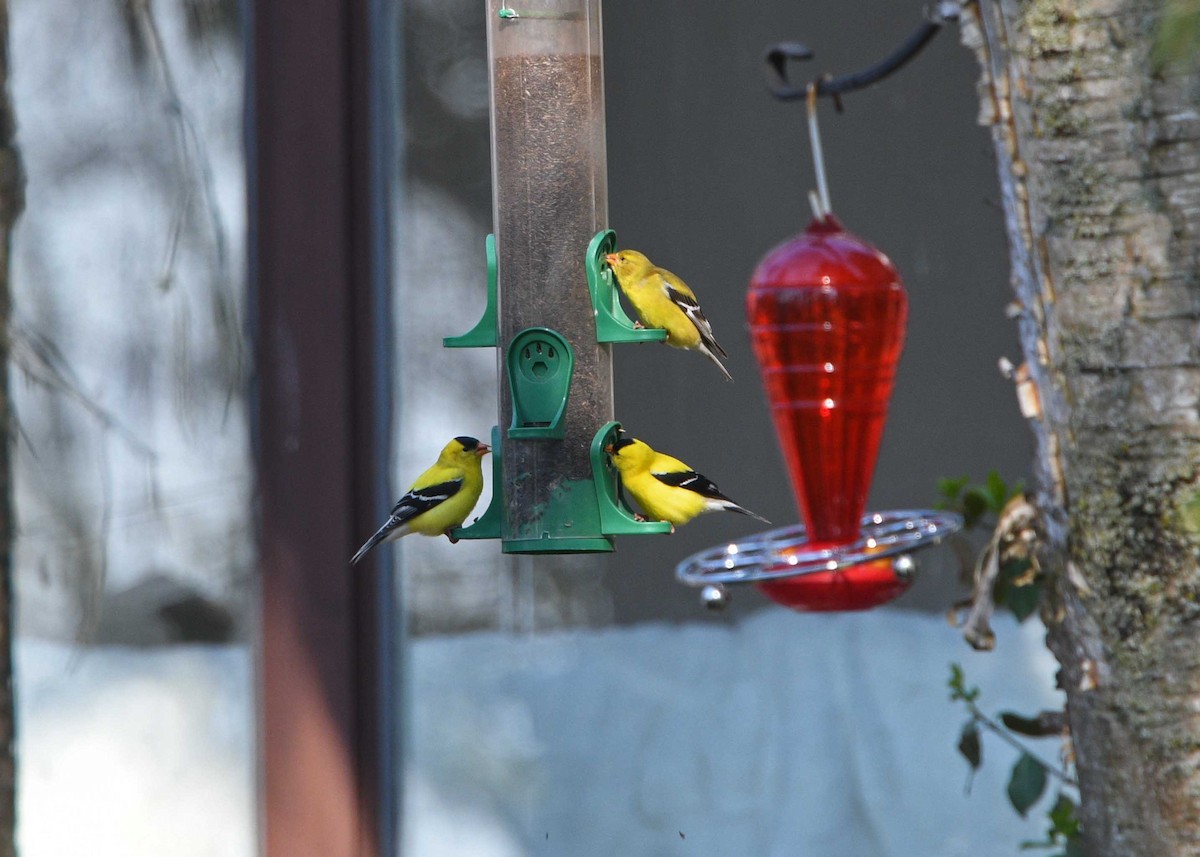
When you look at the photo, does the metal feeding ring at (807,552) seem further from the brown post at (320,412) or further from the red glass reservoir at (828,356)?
the brown post at (320,412)

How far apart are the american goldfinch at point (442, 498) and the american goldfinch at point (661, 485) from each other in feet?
1.10

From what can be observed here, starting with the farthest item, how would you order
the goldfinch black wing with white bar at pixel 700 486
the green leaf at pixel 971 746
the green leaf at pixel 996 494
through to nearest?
1. the green leaf at pixel 971 746
2. the green leaf at pixel 996 494
3. the goldfinch black wing with white bar at pixel 700 486

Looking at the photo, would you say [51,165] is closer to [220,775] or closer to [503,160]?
[220,775]

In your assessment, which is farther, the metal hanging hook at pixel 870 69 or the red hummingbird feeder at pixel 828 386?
the metal hanging hook at pixel 870 69

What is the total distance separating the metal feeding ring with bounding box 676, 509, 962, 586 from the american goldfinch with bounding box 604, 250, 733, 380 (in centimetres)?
43

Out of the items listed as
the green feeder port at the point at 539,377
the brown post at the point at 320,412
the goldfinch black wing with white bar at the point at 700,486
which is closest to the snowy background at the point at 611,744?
the brown post at the point at 320,412

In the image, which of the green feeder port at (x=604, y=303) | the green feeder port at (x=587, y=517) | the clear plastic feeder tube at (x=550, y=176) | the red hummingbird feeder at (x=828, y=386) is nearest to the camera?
the green feeder port at (x=587, y=517)

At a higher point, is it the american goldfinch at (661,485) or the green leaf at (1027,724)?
the american goldfinch at (661,485)

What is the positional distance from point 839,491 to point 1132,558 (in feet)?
2.66

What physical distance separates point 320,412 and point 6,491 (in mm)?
1086

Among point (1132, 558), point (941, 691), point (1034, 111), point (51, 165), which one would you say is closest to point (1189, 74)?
point (1034, 111)

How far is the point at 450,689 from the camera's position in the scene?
5.20m

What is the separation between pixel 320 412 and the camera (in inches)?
201

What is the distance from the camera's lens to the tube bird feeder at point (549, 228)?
2988 mm
